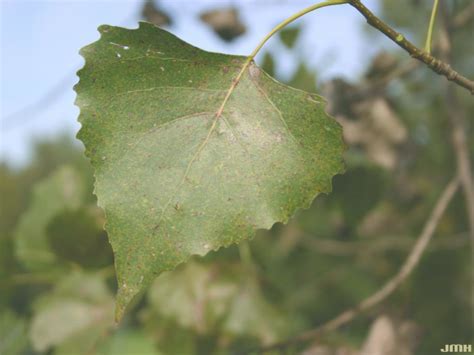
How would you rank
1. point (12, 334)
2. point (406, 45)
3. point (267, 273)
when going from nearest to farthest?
point (406, 45), point (12, 334), point (267, 273)

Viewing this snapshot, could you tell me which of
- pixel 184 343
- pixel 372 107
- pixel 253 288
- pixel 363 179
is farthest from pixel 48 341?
pixel 372 107

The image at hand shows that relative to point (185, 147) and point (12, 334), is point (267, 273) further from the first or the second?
point (185, 147)

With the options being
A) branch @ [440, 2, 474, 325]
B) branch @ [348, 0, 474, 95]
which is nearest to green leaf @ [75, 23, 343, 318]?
branch @ [348, 0, 474, 95]

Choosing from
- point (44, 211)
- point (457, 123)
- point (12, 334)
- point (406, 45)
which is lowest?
point (12, 334)

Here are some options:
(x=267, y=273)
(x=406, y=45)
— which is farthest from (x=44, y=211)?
(x=406, y=45)

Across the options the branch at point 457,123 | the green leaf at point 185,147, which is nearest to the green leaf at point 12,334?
the green leaf at point 185,147

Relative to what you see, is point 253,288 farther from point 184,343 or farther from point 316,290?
point 316,290
